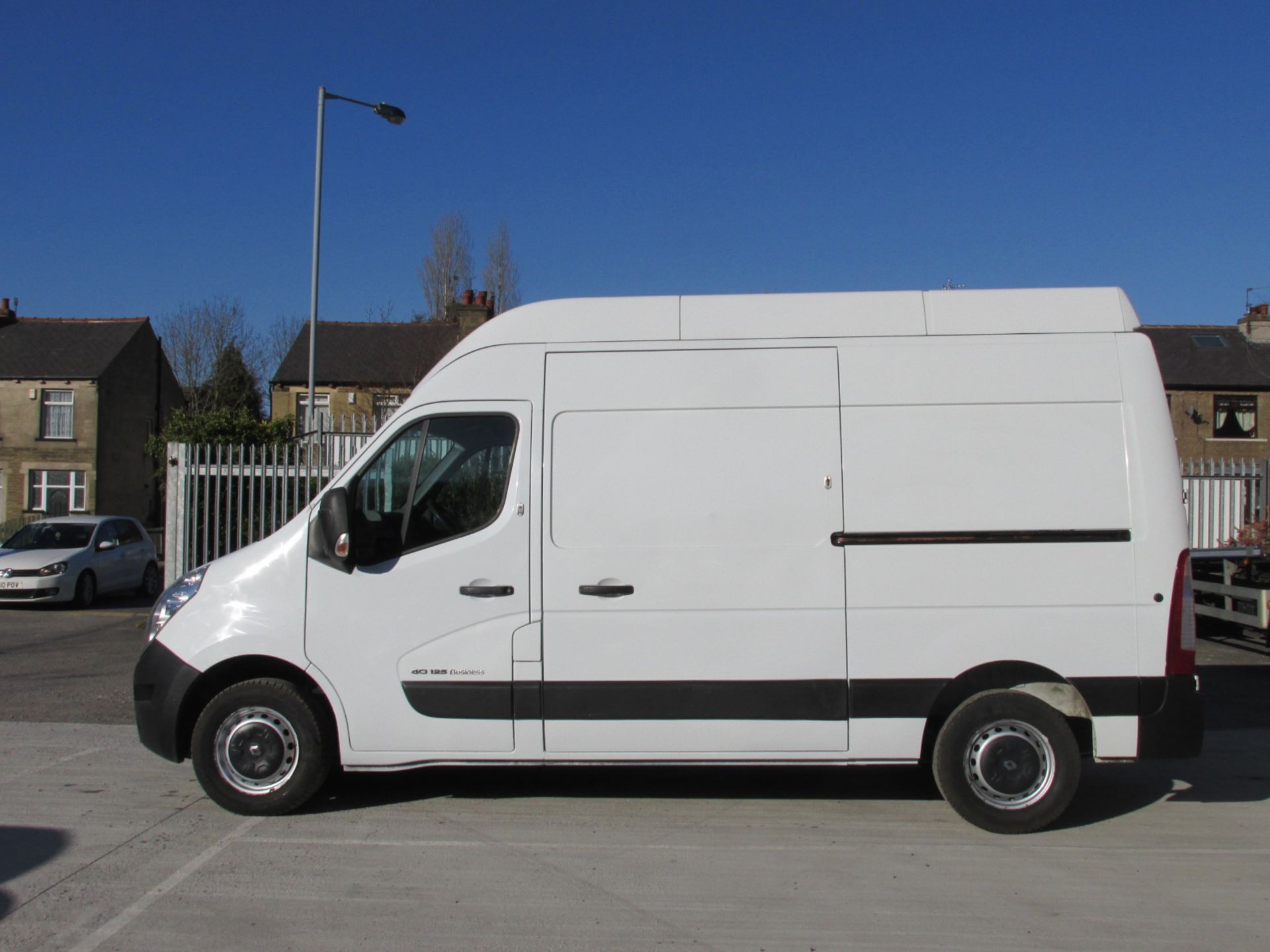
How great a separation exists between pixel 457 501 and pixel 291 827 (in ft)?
6.28

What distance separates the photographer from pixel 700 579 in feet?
17.1

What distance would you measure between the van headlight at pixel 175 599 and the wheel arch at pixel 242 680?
0.37 meters

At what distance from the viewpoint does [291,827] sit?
17.7 ft

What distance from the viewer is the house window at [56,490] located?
3597 centimetres

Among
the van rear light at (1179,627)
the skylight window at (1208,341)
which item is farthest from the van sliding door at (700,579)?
the skylight window at (1208,341)

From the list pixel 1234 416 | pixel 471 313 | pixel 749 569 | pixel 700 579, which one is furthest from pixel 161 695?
pixel 1234 416

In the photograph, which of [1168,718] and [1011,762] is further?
[1011,762]

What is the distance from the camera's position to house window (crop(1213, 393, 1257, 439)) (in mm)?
33875

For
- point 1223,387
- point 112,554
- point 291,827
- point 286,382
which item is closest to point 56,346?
point 286,382

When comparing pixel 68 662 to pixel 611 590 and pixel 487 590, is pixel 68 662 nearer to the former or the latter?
pixel 487 590

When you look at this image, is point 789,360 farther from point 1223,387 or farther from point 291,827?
point 1223,387

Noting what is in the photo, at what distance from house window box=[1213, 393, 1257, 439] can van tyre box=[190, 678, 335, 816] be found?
116ft

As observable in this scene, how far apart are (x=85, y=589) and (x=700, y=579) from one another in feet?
49.3

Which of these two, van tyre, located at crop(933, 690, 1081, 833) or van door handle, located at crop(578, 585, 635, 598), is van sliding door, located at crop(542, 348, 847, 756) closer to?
→ van door handle, located at crop(578, 585, 635, 598)
